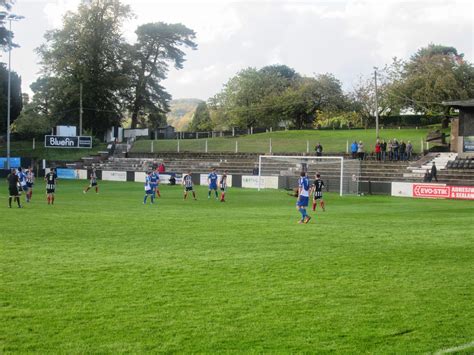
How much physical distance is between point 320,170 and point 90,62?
41.5 m

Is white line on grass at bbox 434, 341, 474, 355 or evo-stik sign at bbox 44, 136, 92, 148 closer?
white line on grass at bbox 434, 341, 474, 355

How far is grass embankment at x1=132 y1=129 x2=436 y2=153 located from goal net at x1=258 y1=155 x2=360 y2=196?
7261 millimetres

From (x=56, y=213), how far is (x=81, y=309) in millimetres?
15111

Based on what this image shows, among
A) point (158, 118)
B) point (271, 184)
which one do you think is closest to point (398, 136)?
point (271, 184)

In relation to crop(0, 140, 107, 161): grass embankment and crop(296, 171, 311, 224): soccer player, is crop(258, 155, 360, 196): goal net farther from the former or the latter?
crop(0, 140, 107, 161): grass embankment

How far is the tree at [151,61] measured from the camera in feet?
265

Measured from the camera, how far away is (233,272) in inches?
451

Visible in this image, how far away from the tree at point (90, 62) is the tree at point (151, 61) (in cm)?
→ 239

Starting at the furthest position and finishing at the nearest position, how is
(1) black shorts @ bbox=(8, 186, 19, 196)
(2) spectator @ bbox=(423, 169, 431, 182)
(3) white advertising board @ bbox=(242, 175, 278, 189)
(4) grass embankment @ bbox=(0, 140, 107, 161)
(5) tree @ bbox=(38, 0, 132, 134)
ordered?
(5) tree @ bbox=(38, 0, 132, 134)
(4) grass embankment @ bbox=(0, 140, 107, 161)
(3) white advertising board @ bbox=(242, 175, 278, 189)
(2) spectator @ bbox=(423, 169, 431, 182)
(1) black shorts @ bbox=(8, 186, 19, 196)

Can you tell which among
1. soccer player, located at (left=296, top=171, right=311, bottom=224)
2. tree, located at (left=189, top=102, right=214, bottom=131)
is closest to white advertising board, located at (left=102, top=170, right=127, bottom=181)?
soccer player, located at (left=296, top=171, right=311, bottom=224)

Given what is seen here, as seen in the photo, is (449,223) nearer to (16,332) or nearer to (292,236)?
(292,236)

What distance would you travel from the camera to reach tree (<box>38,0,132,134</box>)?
246ft

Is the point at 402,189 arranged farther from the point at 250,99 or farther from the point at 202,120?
the point at 202,120

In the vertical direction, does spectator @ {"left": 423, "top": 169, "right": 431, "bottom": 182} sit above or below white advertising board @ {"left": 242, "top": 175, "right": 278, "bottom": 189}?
above
